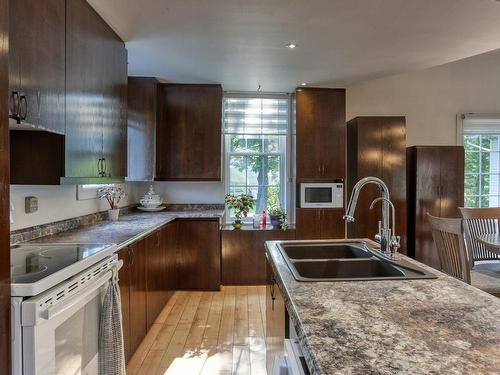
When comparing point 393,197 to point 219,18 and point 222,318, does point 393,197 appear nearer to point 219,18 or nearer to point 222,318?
point 222,318

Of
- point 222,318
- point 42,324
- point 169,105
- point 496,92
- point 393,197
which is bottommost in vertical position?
point 222,318

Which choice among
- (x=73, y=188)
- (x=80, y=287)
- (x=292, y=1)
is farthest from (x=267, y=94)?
(x=80, y=287)

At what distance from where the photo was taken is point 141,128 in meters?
3.94

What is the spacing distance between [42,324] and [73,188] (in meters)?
1.77

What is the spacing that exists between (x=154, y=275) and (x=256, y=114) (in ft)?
8.82

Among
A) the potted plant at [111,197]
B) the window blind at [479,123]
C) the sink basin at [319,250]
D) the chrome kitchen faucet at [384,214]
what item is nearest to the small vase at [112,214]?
the potted plant at [111,197]

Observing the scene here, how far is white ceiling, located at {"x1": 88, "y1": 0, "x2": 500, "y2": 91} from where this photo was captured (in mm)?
2295

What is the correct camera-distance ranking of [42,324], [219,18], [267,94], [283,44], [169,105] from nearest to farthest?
1. [42,324]
2. [219,18]
3. [283,44]
4. [169,105]
5. [267,94]

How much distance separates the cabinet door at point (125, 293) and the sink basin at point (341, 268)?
1.17 m

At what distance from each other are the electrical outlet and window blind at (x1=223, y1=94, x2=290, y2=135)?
2865mm

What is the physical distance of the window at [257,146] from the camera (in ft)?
15.5

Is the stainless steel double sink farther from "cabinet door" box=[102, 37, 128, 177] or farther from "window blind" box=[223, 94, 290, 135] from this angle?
"window blind" box=[223, 94, 290, 135]

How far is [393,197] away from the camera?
4.44 m

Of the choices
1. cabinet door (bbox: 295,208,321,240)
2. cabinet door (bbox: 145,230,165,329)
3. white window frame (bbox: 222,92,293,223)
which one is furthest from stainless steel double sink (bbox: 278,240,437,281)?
white window frame (bbox: 222,92,293,223)
